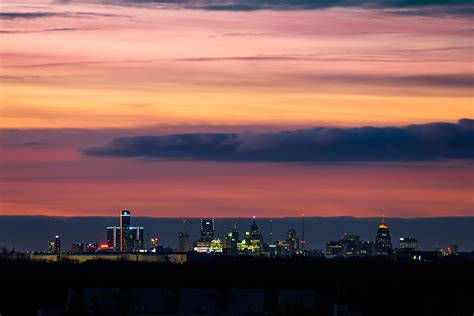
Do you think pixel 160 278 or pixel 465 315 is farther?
pixel 160 278

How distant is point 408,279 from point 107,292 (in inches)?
2646

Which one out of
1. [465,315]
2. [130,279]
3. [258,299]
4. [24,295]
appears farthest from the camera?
[130,279]

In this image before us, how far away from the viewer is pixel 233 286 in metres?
180

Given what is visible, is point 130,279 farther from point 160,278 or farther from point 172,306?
point 172,306

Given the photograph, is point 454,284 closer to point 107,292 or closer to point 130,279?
point 130,279

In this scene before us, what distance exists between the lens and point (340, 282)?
17712cm

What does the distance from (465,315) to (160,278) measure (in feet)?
253

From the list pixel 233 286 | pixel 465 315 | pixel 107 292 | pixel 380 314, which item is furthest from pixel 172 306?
pixel 233 286

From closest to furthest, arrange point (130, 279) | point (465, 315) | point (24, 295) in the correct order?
1. point (465, 315)
2. point (24, 295)
3. point (130, 279)

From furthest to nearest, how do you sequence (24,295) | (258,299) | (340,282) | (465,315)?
1. (340,282)
2. (24,295)
3. (258,299)
4. (465,315)

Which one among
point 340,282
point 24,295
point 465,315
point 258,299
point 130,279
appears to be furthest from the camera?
point 130,279

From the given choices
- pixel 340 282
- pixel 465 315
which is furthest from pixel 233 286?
pixel 465 315

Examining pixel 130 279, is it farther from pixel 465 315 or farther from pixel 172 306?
pixel 465 315

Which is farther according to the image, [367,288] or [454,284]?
[454,284]
